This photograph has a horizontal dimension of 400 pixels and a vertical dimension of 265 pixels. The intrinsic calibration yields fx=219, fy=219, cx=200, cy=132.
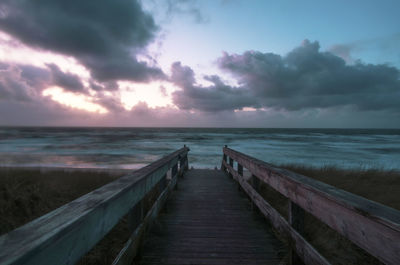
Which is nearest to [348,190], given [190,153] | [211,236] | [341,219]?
[211,236]

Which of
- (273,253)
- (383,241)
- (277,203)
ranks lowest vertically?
(277,203)

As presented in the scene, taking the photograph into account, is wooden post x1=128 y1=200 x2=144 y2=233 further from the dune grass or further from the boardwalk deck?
the dune grass

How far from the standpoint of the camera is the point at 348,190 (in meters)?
6.98

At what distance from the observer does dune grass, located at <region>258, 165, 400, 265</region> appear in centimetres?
326

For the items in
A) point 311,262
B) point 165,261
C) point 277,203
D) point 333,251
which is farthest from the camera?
point 277,203

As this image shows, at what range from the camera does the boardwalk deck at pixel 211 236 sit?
2762 mm

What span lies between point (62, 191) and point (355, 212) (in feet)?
24.4

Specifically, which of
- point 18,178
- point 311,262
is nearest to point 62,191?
point 18,178

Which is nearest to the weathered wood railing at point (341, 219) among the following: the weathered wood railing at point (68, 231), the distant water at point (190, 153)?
the weathered wood railing at point (68, 231)

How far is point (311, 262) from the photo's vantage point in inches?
85.0

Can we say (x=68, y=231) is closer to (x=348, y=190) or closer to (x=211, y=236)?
(x=211, y=236)

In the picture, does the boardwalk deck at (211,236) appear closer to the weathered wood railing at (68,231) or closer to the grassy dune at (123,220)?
the grassy dune at (123,220)

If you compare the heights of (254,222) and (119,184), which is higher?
(119,184)

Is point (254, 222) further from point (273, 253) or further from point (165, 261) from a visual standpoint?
point (165, 261)
